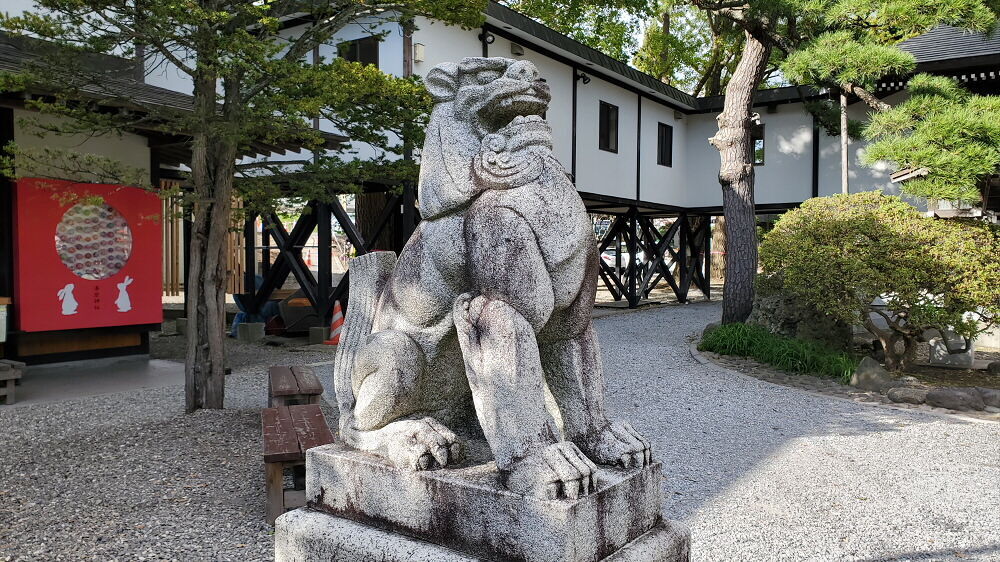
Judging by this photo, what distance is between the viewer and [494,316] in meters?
2.15

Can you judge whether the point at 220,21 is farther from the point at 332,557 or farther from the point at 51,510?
the point at 332,557

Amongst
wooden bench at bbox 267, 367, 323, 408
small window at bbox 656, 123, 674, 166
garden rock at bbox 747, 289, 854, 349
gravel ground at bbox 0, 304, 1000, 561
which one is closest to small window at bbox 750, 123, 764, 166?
small window at bbox 656, 123, 674, 166

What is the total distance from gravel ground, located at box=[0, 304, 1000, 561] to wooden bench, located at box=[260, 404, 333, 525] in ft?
0.62

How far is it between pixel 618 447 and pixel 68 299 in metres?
8.53

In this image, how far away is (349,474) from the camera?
2.42 meters

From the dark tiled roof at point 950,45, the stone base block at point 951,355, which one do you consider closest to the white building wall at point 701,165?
the dark tiled roof at point 950,45

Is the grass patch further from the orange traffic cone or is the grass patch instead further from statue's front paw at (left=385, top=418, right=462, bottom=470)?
statue's front paw at (left=385, top=418, right=462, bottom=470)

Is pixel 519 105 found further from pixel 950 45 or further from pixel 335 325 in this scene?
pixel 950 45

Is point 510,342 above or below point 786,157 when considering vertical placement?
below

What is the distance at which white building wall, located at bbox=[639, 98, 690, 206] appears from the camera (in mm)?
16672

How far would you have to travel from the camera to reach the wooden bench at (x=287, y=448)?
12.4 ft

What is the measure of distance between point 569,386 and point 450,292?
508 mm

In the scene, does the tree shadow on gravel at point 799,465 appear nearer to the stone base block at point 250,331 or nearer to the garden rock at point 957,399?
the garden rock at point 957,399

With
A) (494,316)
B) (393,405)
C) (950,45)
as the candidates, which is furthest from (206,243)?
(950,45)
